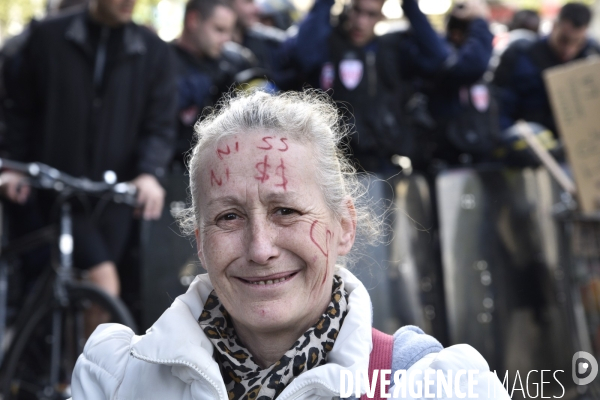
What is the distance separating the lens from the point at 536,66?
6.67 meters

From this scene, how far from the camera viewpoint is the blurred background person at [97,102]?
4.89 meters

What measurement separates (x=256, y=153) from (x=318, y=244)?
281 millimetres

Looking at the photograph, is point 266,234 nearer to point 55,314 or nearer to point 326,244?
point 326,244

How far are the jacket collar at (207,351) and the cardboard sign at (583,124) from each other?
333cm

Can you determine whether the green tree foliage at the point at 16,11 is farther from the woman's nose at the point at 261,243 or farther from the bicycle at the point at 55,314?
the woman's nose at the point at 261,243

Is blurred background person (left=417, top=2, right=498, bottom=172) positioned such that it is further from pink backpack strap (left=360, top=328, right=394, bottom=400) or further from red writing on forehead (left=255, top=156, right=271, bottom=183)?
pink backpack strap (left=360, top=328, right=394, bottom=400)

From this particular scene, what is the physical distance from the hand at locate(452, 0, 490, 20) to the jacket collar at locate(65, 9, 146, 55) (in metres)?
2.65

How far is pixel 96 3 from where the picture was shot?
16.3 ft

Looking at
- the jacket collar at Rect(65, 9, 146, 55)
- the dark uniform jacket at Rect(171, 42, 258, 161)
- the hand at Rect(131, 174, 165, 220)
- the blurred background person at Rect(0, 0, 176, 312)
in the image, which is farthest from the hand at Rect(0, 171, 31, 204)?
the dark uniform jacket at Rect(171, 42, 258, 161)

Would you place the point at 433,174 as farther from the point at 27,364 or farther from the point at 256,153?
the point at 256,153

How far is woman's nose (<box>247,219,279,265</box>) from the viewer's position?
81.0 inches

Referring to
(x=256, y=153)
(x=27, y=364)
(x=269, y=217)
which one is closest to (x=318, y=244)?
(x=269, y=217)

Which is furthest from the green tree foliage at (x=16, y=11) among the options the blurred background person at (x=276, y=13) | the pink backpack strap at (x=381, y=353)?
the pink backpack strap at (x=381, y=353)

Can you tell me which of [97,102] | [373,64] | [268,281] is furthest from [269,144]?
[373,64]
